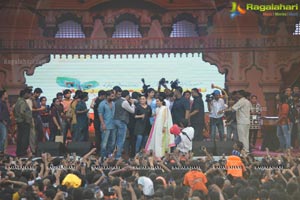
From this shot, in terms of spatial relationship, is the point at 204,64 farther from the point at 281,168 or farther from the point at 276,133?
the point at 281,168

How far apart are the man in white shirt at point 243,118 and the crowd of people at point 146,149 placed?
1cm

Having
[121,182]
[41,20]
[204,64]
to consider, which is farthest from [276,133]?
[121,182]

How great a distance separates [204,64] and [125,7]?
1.70 metres

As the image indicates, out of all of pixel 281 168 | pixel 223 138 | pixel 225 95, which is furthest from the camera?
pixel 225 95

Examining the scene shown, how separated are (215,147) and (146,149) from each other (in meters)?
1.04

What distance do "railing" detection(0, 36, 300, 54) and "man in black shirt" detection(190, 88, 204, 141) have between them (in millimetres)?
1872

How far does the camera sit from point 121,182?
7879 mm

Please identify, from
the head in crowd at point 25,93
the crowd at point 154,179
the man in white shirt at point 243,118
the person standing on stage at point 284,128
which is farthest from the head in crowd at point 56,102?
the person standing on stage at point 284,128

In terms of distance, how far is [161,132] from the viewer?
11258 millimetres

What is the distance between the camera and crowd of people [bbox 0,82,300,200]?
7.66 metres

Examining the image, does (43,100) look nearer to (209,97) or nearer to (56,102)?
(56,102)

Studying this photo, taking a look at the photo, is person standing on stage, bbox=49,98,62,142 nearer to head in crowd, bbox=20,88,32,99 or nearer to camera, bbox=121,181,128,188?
head in crowd, bbox=20,88,32,99

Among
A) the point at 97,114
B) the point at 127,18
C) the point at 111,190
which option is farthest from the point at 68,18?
the point at 111,190

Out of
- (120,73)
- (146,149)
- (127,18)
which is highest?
(127,18)
